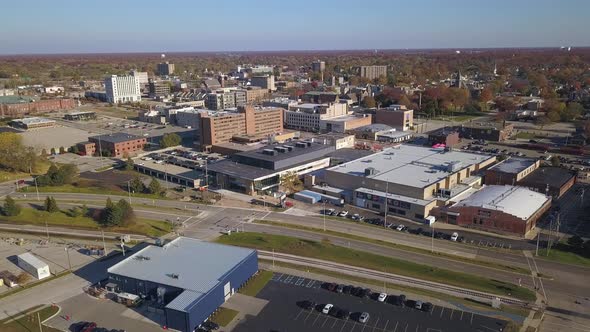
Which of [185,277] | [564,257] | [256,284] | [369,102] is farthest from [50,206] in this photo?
[369,102]

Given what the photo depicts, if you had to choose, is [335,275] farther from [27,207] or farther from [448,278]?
[27,207]

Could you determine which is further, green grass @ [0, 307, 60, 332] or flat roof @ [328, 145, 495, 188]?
flat roof @ [328, 145, 495, 188]

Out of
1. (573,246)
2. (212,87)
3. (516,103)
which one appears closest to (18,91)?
(212,87)

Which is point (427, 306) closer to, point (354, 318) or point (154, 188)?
point (354, 318)

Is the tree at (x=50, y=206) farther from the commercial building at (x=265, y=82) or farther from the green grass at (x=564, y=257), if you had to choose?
the commercial building at (x=265, y=82)

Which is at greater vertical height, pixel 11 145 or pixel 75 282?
pixel 11 145

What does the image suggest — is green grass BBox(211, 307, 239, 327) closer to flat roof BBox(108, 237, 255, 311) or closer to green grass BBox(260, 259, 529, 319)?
flat roof BBox(108, 237, 255, 311)

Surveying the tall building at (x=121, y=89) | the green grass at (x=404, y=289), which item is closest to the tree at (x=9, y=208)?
the green grass at (x=404, y=289)

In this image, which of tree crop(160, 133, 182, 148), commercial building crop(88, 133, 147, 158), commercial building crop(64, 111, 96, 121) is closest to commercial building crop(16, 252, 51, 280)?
commercial building crop(88, 133, 147, 158)
